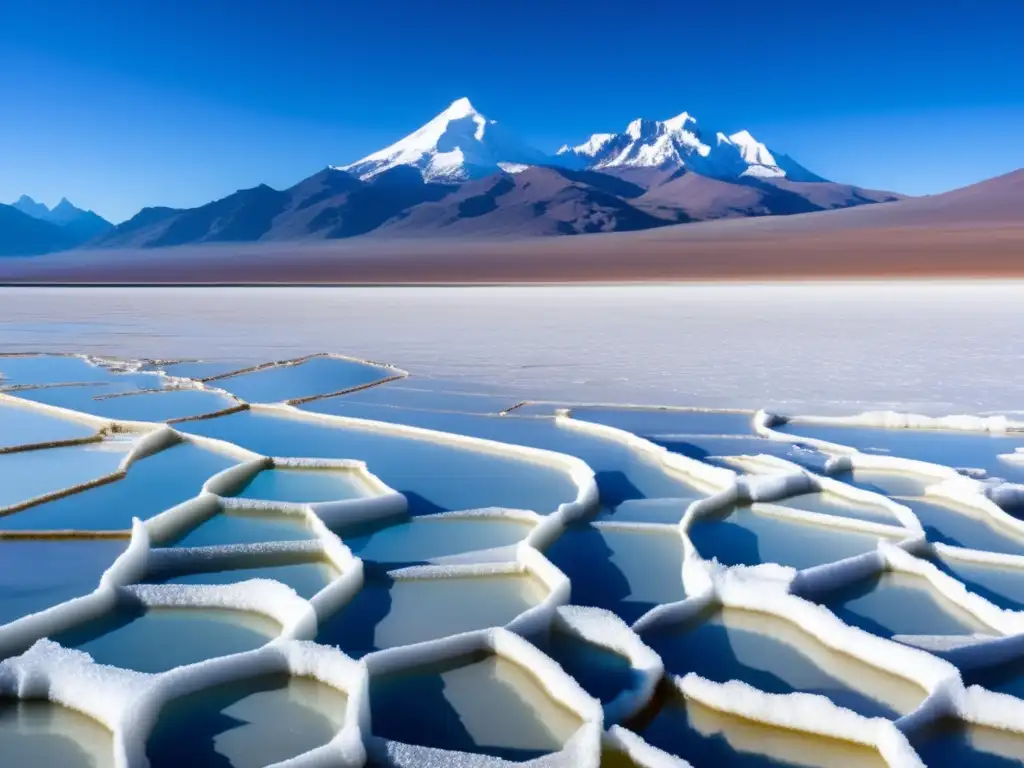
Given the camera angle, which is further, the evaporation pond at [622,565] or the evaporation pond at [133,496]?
the evaporation pond at [133,496]

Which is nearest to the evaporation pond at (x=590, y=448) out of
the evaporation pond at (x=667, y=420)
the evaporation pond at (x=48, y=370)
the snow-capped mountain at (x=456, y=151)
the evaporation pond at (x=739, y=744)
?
the evaporation pond at (x=667, y=420)

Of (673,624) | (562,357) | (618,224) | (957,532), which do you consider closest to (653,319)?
(562,357)

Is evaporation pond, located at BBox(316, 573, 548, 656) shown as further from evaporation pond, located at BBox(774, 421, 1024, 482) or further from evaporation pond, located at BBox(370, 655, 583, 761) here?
evaporation pond, located at BBox(774, 421, 1024, 482)

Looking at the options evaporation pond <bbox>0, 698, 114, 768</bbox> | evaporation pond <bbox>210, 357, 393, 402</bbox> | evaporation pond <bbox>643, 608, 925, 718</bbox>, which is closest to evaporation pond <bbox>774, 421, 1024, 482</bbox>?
evaporation pond <bbox>643, 608, 925, 718</bbox>

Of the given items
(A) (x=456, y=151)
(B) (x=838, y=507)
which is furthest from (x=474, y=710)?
(A) (x=456, y=151)

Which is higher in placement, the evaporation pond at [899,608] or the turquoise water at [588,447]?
the turquoise water at [588,447]

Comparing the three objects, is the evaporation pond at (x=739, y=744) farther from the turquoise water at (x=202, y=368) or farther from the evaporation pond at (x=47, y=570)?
the turquoise water at (x=202, y=368)
